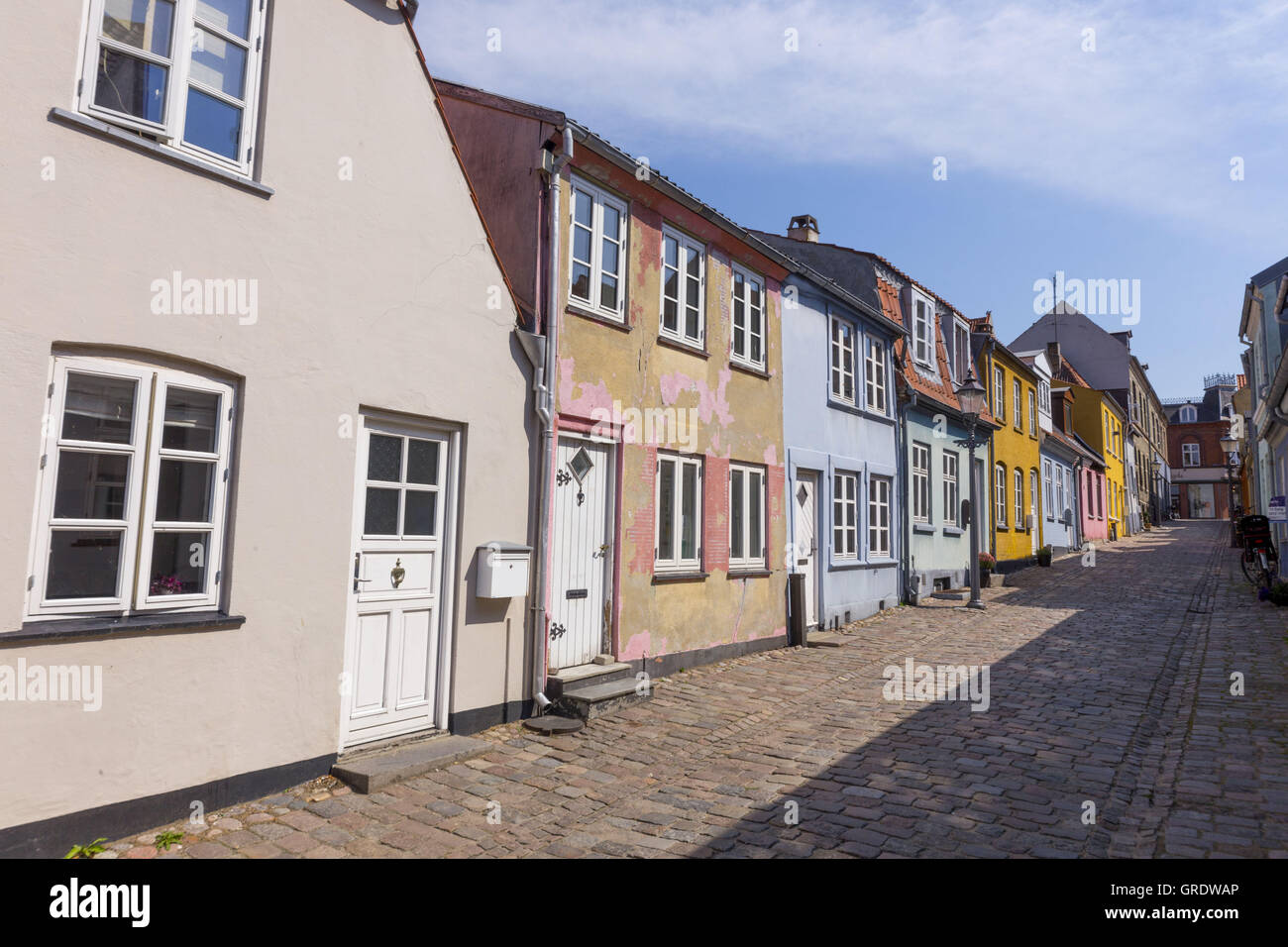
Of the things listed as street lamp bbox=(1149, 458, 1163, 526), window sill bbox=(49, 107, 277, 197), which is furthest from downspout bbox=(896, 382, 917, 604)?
street lamp bbox=(1149, 458, 1163, 526)

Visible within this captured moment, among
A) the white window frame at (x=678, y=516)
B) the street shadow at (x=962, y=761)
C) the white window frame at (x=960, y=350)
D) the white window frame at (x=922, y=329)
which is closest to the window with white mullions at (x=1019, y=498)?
the white window frame at (x=960, y=350)

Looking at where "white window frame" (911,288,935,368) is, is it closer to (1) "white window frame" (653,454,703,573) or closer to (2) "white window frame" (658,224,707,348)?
(2) "white window frame" (658,224,707,348)

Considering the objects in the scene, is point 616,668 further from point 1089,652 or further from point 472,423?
point 1089,652

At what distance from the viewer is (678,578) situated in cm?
947

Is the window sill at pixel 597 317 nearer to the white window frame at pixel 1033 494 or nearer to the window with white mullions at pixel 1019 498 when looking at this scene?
the window with white mullions at pixel 1019 498

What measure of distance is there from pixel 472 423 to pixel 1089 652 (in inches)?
347

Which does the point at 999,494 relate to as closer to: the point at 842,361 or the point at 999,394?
the point at 999,394

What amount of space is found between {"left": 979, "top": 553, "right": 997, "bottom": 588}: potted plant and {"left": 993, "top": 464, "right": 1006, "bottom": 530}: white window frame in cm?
191

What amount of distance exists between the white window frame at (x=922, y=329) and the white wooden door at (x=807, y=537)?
5.43 meters

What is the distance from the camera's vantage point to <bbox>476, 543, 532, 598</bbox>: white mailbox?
6.76 meters

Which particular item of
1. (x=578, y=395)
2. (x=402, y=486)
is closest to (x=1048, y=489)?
(x=578, y=395)

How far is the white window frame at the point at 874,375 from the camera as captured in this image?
14.7 meters

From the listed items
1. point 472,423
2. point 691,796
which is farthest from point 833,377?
point 691,796
